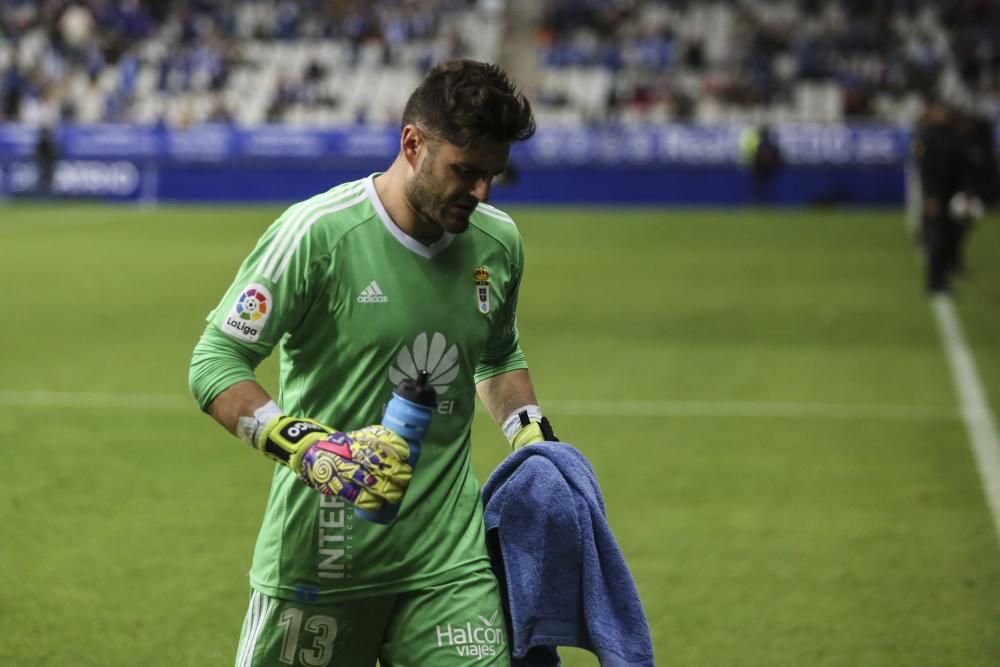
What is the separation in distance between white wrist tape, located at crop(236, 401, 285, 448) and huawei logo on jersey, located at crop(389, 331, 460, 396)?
40 centimetres

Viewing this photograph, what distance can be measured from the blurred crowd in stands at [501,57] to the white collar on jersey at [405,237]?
36203 millimetres

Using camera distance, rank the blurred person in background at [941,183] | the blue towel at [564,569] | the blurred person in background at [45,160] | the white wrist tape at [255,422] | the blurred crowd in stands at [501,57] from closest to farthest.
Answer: the white wrist tape at [255,422] < the blue towel at [564,569] < the blurred person in background at [941,183] < the blurred person in background at [45,160] < the blurred crowd in stands at [501,57]

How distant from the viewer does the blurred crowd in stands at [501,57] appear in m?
40.8

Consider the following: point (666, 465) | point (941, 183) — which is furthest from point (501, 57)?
point (666, 465)

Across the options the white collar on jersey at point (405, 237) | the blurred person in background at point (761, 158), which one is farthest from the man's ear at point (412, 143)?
the blurred person in background at point (761, 158)

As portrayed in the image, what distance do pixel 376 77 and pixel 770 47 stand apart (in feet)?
37.0

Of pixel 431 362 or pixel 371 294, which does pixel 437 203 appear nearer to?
pixel 371 294

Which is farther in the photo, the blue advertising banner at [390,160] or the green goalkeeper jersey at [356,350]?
the blue advertising banner at [390,160]

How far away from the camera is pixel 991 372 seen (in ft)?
45.3

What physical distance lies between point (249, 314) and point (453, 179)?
0.59 m

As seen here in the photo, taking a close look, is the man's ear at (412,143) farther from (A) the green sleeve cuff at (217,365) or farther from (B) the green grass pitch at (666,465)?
(B) the green grass pitch at (666,465)

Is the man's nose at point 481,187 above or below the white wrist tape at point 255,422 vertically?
above

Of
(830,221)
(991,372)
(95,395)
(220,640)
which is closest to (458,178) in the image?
(220,640)

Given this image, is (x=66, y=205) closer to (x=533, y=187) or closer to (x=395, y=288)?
(x=533, y=187)
